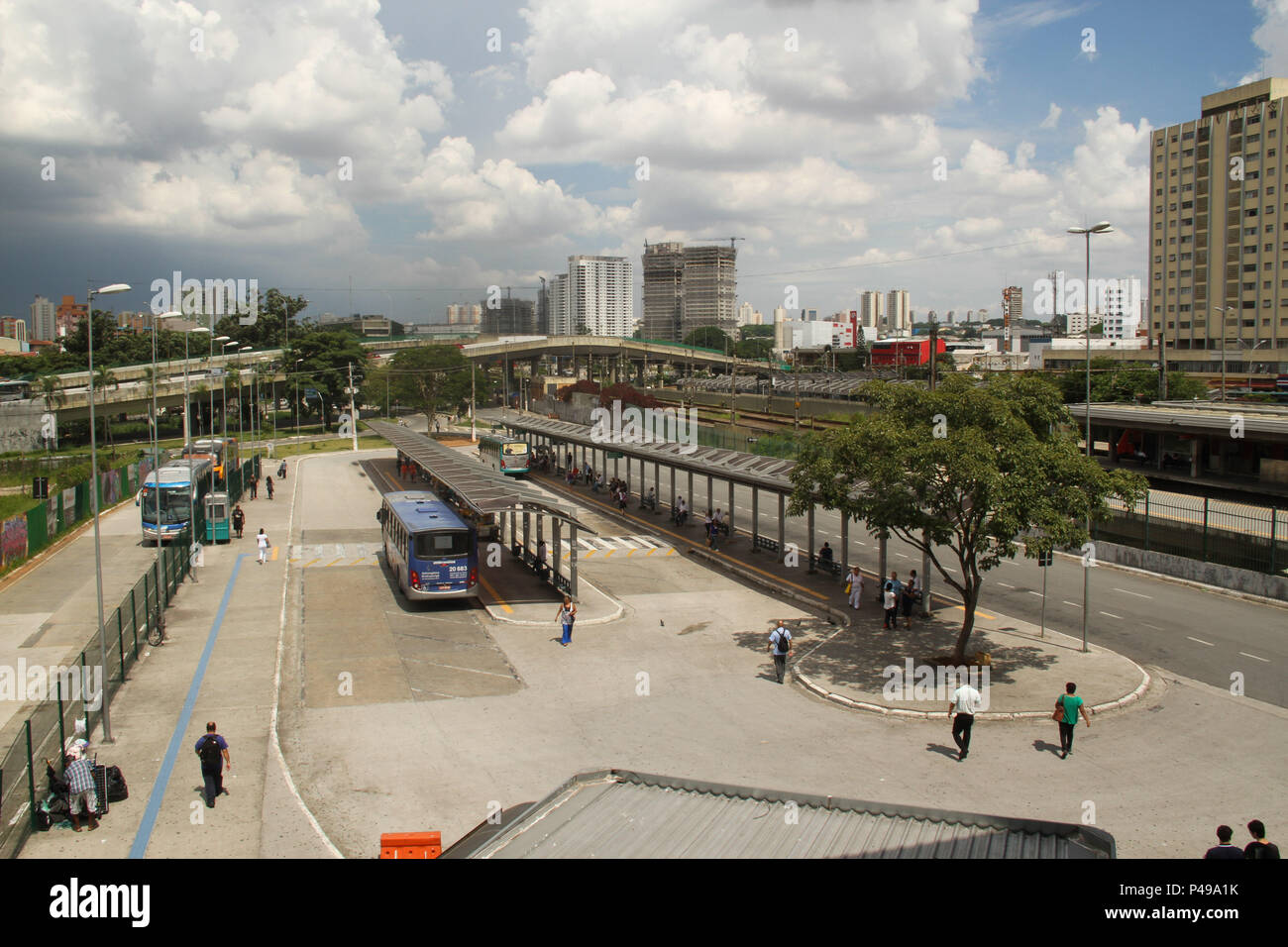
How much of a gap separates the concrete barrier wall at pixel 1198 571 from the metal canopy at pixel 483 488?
16.4 m

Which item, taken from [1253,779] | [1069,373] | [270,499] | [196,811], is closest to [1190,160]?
[1069,373]

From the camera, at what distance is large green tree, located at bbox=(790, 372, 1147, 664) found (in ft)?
53.7

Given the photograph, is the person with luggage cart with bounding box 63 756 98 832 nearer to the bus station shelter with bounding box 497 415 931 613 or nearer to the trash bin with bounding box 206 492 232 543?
the bus station shelter with bounding box 497 415 931 613

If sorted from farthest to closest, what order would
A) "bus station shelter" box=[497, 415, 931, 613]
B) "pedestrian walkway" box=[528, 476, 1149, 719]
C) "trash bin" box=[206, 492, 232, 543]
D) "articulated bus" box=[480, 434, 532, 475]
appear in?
1. "articulated bus" box=[480, 434, 532, 475]
2. "trash bin" box=[206, 492, 232, 543]
3. "bus station shelter" box=[497, 415, 931, 613]
4. "pedestrian walkway" box=[528, 476, 1149, 719]

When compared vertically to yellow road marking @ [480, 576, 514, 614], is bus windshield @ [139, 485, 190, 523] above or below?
above

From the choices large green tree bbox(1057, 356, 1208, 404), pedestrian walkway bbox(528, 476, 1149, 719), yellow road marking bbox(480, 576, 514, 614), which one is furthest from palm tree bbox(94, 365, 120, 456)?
large green tree bbox(1057, 356, 1208, 404)

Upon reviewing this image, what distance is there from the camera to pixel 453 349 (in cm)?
9456

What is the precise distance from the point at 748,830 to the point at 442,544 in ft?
57.1

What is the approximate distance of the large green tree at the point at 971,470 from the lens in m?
16.4

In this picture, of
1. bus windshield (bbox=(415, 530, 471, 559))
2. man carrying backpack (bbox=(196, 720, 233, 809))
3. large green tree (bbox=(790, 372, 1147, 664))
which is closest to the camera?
man carrying backpack (bbox=(196, 720, 233, 809))

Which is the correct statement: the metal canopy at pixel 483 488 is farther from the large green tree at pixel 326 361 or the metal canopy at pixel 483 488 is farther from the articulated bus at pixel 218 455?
the large green tree at pixel 326 361

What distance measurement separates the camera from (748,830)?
7039 mm

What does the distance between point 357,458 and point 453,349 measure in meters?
29.8

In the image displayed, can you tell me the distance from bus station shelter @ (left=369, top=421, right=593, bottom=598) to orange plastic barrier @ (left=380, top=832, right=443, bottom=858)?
13551 mm
